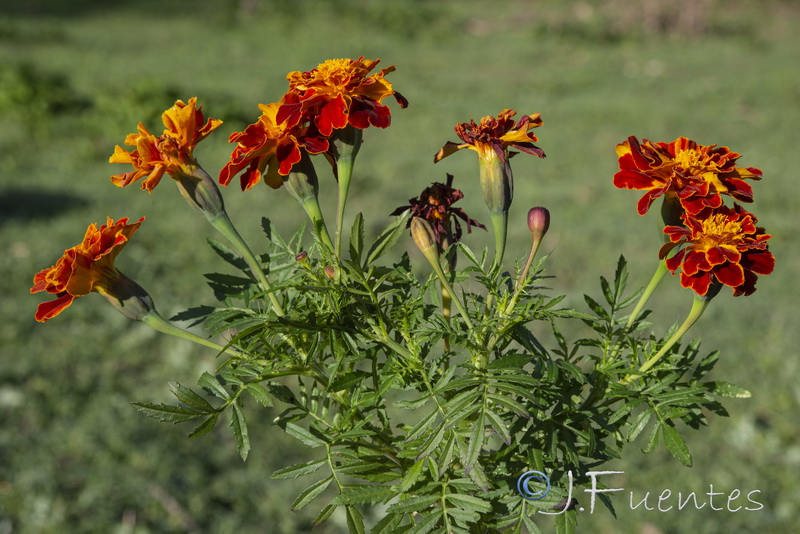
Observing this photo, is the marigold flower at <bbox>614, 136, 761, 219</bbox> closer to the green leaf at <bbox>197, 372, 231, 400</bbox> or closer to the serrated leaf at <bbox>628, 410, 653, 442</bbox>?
the serrated leaf at <bbox>628, 410, 653, 442</bbox>

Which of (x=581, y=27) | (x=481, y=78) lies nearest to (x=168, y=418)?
(x=481, y=78)

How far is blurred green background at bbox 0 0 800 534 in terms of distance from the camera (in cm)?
245

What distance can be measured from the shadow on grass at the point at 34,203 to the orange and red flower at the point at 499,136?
3.83 metres

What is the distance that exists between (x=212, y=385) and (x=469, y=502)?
0.81 ft

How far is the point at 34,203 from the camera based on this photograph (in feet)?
14.1

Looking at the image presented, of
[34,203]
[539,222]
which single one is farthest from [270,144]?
[34,203]

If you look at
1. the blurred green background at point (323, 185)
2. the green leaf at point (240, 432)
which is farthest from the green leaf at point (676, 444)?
the blurred green background at point (323, 185)

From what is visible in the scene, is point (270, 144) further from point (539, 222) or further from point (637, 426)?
point (637, 426)

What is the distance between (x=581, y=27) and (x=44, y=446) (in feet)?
25.4

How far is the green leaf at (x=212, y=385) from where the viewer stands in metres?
0.69

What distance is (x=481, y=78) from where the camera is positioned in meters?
7.25

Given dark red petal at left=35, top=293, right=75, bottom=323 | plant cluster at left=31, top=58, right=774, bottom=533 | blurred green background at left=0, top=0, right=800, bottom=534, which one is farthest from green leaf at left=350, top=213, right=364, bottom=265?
blurred green background at left=0, top=0, right=800, bottom=534

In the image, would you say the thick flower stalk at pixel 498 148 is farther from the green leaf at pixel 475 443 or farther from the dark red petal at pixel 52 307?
the dark red petal at pixel 52 307

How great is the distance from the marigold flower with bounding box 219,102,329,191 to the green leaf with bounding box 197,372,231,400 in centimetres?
17
